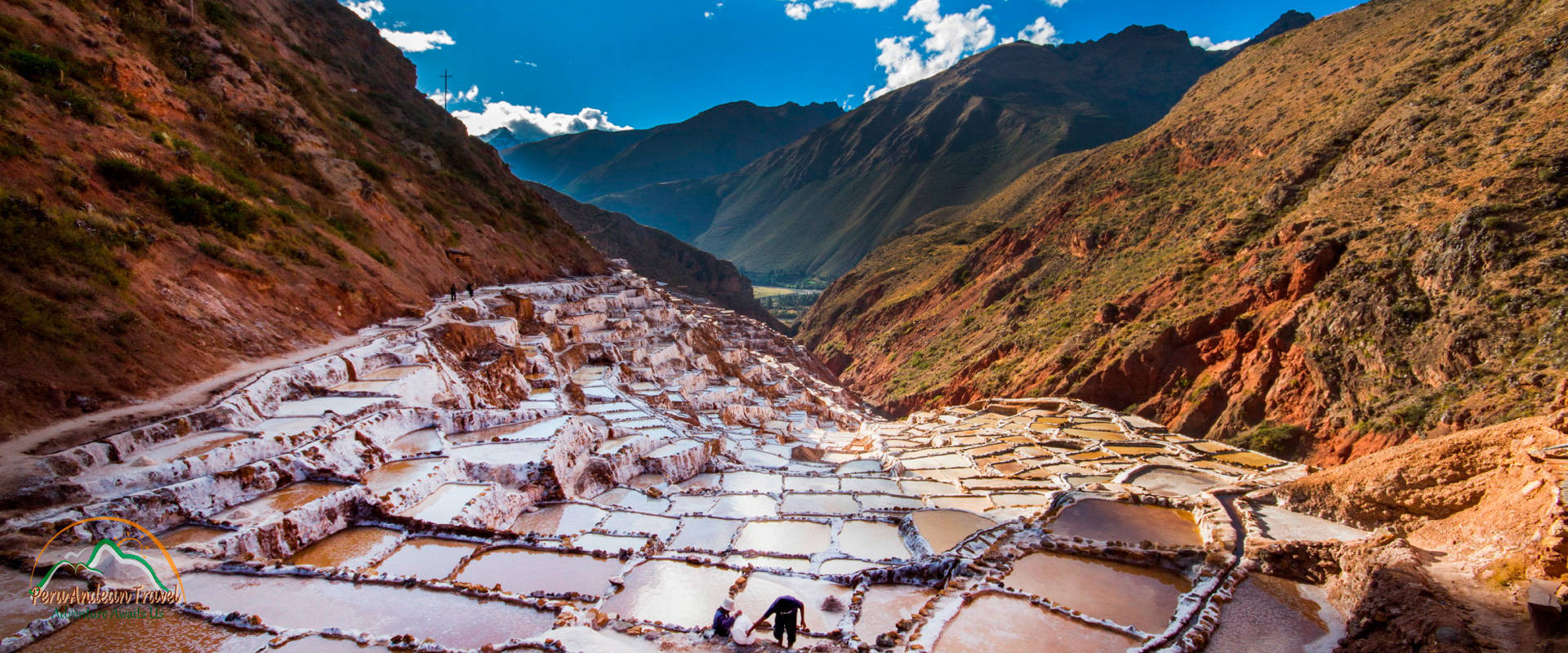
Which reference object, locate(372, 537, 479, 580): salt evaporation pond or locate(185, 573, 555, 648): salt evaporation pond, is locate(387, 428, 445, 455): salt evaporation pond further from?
locate(185, 573, 555, 648): salt evaporation pond

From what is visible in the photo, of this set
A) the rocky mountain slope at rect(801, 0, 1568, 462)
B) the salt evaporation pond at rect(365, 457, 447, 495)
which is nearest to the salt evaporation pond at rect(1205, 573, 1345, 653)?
the rocky mountain slope at rect(801, 0, 1568, 462)

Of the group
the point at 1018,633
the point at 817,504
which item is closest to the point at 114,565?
the point at 1018,633

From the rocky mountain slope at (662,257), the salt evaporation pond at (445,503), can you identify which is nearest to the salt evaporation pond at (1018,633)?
the salt evaporation pond at (445,503)

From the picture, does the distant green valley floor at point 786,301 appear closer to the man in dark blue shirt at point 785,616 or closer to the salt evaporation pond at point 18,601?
the man in dark blue shirt at point 785,616

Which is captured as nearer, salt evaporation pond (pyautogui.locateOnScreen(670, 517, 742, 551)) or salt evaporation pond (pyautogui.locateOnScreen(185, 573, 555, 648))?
salt evaporation pond (pyautogui.locateOnScreen(185, 573, 555, 648))

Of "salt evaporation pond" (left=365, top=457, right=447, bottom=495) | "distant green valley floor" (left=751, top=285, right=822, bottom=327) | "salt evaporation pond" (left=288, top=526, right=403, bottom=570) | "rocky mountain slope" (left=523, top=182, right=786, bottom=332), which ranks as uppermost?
"rocky mountain slope" (left=523, top=182, right=786, bottom=332)

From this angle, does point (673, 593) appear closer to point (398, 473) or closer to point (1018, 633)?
point (1018, 633)

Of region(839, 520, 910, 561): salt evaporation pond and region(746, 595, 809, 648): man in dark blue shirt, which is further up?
region(746, 595, 809, 648): man in dark blue shirt
